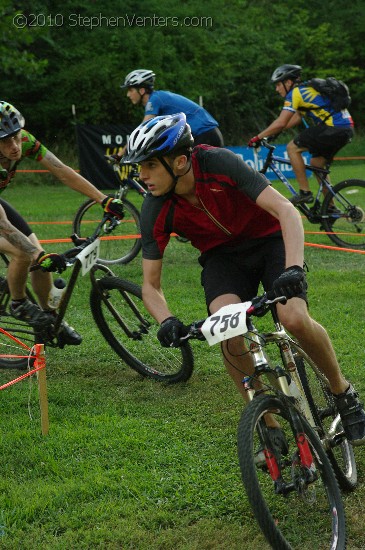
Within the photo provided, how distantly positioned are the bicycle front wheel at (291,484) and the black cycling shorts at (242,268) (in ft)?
2.52

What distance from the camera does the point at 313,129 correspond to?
34.9 ft

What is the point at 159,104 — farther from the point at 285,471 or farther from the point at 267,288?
the point at 285,471

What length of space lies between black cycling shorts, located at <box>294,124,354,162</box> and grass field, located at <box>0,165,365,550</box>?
12.4 ft

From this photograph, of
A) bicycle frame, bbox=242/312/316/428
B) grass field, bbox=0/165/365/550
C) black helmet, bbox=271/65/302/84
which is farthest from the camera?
black helmet, bbox=271/65/302/84

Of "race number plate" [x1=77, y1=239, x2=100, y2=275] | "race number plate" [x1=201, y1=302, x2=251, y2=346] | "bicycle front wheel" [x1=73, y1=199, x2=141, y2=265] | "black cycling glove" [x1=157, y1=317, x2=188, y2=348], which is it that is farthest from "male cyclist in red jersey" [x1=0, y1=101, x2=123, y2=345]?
"bicycle front wheel" [x1=73, y1=199, x2=141, y2=265]

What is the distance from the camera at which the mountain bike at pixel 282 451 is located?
3.18 m

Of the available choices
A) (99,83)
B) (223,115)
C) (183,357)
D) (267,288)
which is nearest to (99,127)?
(99,83)

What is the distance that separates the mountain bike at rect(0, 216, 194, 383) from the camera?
573cm

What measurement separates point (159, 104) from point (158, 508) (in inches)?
251

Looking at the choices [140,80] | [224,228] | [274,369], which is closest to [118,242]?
[140,80]

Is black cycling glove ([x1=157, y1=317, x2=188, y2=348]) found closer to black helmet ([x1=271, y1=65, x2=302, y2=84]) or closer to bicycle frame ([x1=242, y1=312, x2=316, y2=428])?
bicycle frame ([x1=242, y1=312, x2=316, y2=428])

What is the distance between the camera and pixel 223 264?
429 cm

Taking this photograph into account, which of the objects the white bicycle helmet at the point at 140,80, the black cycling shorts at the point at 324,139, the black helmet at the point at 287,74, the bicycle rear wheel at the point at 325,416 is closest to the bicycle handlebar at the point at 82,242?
the bicycle rear wheel at the point at 325,416

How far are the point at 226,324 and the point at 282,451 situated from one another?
1.86 ft
